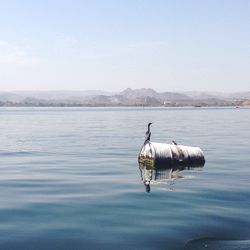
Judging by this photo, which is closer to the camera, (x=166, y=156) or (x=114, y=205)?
(x=114, y=205)

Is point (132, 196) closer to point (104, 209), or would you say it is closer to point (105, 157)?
point (104, 209)

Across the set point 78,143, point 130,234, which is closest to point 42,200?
point 130,234

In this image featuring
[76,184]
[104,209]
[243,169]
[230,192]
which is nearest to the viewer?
[104,209]

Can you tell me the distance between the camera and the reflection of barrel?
30.4m

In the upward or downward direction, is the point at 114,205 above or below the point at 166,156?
below

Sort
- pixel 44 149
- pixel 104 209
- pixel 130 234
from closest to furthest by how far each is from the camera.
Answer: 1. pixel 130 234
2. pixel 104 209
3. pixel 44 149

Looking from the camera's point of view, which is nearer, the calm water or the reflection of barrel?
the calm water

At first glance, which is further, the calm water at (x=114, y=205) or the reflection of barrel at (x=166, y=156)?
the reflection of barrel at (x=166, y=156)

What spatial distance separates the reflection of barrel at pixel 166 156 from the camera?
3039 centimetres

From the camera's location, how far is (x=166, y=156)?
1204 inches

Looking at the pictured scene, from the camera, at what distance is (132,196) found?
21.5 m

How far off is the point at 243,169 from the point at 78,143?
23047mm

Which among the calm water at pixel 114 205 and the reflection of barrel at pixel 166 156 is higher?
the reflection of barrel at pixel 166 156

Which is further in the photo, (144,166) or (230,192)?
(144,166)
